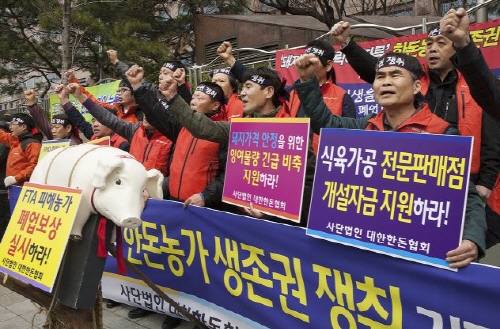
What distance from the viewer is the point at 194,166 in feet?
10.6

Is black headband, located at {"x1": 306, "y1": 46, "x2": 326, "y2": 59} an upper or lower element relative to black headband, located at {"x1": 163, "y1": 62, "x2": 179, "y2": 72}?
upper

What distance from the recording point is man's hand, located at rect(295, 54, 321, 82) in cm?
245

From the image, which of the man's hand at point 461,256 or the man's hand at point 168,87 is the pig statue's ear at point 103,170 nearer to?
the man's hand at point 168,87

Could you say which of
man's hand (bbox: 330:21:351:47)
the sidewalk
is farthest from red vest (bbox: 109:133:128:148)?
man's hand (bbox: 330:21:351:47)

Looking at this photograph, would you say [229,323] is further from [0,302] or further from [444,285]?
[0,302]

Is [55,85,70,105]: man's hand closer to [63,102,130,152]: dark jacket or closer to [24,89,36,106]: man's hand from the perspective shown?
[63,102,130,152]: dark jacket

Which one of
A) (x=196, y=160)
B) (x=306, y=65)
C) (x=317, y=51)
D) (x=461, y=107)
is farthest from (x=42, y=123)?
(x=461, y=107)

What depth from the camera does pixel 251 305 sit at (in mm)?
2666

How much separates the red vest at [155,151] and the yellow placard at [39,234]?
1182 millimetres

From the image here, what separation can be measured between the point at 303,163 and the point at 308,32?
1241 cm

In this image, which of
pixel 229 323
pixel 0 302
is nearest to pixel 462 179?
pixel 229 323

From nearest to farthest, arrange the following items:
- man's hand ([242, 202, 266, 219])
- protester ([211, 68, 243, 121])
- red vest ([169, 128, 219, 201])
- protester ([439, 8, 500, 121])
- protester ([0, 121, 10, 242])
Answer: protester ([439, 8, 500, 121]), man's hand ([242, 202, 266, 219]), red vest ([169, 128, 219, 201]), protester ([211, 68, 243, 121]), protester ([0, 121, 10, 242])

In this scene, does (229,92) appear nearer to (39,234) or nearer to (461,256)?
(39,234)

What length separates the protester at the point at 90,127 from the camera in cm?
431
